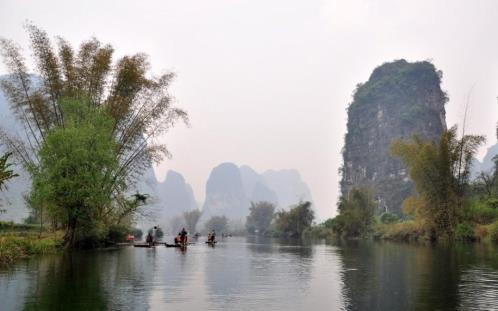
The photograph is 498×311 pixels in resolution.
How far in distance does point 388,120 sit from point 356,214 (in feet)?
317

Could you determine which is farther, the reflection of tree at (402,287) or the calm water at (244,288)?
the reflection of tree at (402,287)

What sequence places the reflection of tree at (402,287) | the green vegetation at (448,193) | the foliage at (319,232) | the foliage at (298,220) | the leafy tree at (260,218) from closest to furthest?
the reflection of tree at (402,287)
the green vegetation at (448,193)
the foliage at (319,232)
the foliage at (298,220)
the leafy tree at (260,218)

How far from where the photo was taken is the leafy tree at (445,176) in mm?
58625

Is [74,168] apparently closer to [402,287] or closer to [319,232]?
[402,287]

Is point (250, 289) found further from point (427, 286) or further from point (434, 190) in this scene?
point (434, 190)

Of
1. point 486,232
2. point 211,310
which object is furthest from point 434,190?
point 211,310

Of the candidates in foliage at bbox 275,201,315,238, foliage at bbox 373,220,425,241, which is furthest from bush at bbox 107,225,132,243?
foliage at bbox 275,201,315,238

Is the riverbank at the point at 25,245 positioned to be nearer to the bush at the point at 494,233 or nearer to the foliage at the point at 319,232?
the bush at the point at 494,233

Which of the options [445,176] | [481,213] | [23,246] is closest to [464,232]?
[481,213]

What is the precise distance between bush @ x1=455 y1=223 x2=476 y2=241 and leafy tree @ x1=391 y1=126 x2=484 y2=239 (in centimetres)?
160

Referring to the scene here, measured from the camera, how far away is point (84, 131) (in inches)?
1374

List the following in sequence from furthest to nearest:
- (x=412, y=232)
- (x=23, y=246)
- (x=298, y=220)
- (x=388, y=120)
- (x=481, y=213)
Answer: (x=388, y=120), (x=298, y=220), (x=412, y=232), (x=481, y=213), (x=23, y=246)

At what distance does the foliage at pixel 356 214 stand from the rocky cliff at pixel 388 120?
66.5 m

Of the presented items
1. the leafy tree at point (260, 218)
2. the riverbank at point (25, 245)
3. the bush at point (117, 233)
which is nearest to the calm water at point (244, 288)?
the riverbank at point (25, 245)
